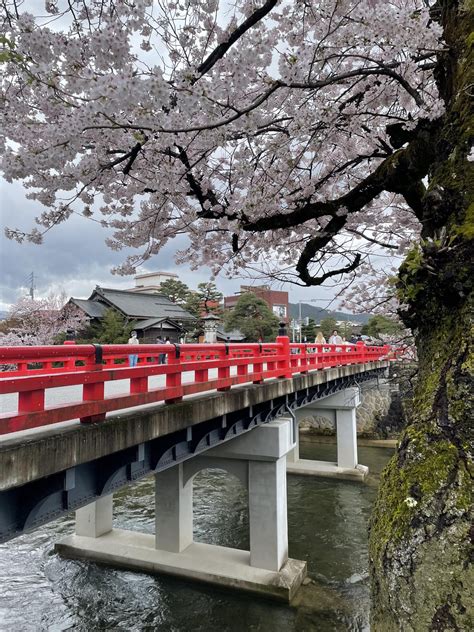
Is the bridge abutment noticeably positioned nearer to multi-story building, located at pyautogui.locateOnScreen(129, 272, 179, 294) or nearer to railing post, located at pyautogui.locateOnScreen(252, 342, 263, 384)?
railing post, located at pyautogui.locateOnScreen(252, 342, 263, 384)

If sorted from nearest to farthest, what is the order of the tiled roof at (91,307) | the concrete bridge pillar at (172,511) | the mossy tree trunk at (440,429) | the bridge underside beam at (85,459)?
the mossy tree trunk at (440,429) → the bridge underside beam at (85,459) → the concrete bridge pillar at (172,511) → the tiled roof at (91,307)

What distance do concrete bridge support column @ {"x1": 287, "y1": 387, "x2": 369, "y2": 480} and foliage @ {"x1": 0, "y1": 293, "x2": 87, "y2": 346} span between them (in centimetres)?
1512

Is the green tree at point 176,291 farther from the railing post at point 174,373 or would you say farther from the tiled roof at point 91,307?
the railing post at point 174,373

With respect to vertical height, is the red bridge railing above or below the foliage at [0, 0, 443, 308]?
below

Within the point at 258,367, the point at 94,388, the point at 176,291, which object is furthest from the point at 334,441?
the point at 176,291

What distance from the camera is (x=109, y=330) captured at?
86.1 ft

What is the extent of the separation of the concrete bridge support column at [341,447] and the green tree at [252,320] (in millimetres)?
18773

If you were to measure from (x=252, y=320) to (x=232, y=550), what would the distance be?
93.9ft

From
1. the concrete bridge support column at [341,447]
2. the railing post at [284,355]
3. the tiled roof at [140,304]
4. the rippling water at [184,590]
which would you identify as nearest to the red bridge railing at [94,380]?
the railing post at [284,355]

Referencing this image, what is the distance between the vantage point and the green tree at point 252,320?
38.0 m

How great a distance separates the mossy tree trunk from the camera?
83.5 inches

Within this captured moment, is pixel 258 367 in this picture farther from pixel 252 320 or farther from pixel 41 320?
pixel 252 320

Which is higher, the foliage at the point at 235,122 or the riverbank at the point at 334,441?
the foliage at the point at 235,122

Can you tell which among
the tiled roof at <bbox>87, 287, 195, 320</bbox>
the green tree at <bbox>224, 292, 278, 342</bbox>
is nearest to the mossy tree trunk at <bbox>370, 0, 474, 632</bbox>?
the tiled roof at <bbox>87, 287, 195, 320</bbox>
